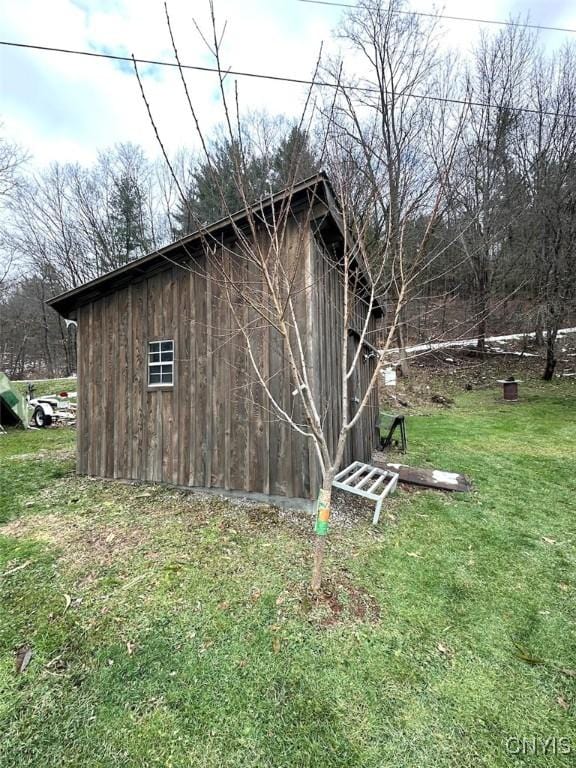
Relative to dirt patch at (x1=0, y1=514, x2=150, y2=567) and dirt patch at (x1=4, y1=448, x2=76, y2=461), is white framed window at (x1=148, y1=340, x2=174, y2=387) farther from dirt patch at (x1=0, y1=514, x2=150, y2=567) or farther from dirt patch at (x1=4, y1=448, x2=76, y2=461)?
dirt patch at (x1=4, y1=448, x2=76, y2=461)

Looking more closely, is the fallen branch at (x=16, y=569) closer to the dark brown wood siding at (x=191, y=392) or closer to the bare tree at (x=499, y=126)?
the dark brown wood siding at (x=191, y=392)

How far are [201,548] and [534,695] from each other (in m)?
2.74

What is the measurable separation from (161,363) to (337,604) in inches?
155

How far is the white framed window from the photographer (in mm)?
5176

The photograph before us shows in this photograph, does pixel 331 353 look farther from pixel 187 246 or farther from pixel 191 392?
pixel 187 246

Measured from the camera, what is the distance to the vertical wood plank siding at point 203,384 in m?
4.35

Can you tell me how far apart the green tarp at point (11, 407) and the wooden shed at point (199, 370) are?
20.1 ft

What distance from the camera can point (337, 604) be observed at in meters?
2.70

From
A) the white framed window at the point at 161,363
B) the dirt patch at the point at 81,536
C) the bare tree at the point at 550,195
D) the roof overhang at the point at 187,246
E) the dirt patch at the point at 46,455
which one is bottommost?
the dirt patch at the point at 81,536

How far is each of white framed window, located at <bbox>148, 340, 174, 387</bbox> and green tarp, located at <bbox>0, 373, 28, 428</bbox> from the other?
774 centimetres

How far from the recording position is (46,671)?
2.16 m

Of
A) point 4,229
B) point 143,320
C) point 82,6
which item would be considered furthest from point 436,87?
point 4,229

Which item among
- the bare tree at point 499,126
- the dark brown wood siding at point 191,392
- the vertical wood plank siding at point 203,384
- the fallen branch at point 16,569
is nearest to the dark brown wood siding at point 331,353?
the vertical wood plank siding at point 203,384

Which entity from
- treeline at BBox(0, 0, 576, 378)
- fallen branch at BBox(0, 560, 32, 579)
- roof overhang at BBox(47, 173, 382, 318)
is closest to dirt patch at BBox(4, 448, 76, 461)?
roof overhang at BBox(47, 173, 382, 318)
